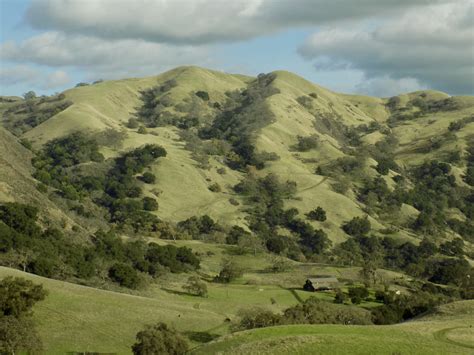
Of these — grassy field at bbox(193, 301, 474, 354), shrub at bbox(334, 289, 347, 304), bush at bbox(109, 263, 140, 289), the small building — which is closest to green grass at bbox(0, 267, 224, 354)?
grassy field at bbox(193, 301, 474, 354)

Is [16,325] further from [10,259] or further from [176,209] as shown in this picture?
[176,209]

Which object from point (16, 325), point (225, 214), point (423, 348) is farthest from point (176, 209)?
point (423, 348)

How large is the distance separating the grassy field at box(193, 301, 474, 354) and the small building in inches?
1894

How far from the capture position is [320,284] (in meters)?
104

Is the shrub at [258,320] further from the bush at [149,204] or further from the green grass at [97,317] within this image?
the bush at [149,204]

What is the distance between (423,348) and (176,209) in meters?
131

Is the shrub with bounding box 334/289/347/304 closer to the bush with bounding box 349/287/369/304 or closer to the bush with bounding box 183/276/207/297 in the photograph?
the bush with bounding box 349/287/369/304

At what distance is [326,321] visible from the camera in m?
68.9

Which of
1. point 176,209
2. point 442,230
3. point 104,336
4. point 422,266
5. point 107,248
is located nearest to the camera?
point 104,336

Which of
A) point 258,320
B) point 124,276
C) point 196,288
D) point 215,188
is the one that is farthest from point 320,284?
point 215,188

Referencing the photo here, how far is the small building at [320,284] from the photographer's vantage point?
103 meters

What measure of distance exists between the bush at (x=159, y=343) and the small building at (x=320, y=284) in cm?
4966

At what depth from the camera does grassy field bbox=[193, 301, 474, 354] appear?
4500 cm

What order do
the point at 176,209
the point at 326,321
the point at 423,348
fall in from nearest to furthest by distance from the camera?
the point at 423,348 < the point at 326,321 < the point at 176,209
